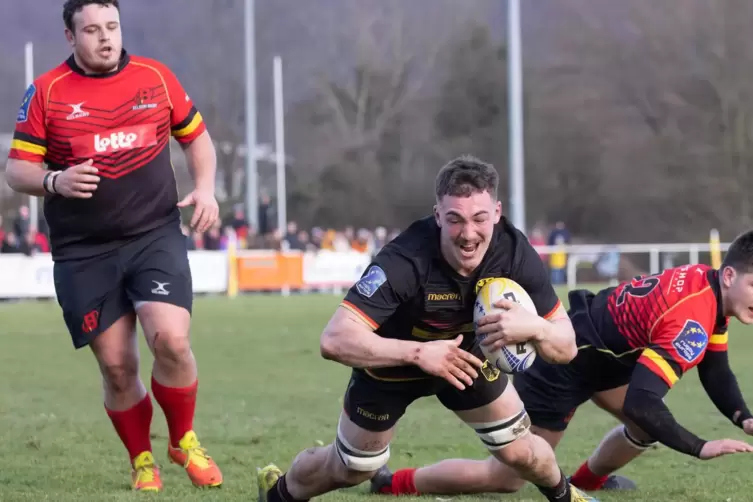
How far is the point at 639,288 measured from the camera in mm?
6223

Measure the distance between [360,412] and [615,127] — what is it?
168 ft

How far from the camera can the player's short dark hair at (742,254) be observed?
567cm

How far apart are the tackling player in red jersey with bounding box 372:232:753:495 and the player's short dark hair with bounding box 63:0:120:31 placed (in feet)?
9.68

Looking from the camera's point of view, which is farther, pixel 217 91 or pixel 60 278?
pixel 217 91

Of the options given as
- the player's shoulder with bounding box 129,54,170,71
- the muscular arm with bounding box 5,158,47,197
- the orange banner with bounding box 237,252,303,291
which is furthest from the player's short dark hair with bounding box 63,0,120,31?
the orange banner with bounding box 237,252,303,291

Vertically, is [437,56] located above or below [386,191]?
above

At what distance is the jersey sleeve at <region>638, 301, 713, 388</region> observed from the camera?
569 cm

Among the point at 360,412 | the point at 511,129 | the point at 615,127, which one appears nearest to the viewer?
the point at 360,412

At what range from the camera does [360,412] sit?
5352 mm

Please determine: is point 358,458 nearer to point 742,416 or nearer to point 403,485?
point 403,485

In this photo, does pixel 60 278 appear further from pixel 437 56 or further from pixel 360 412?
pixel 437 56

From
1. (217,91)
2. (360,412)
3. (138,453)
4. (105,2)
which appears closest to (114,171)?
(105,2)

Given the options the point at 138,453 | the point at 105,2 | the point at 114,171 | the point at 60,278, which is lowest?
the point at 138,453

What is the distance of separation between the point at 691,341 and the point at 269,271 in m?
25.1
